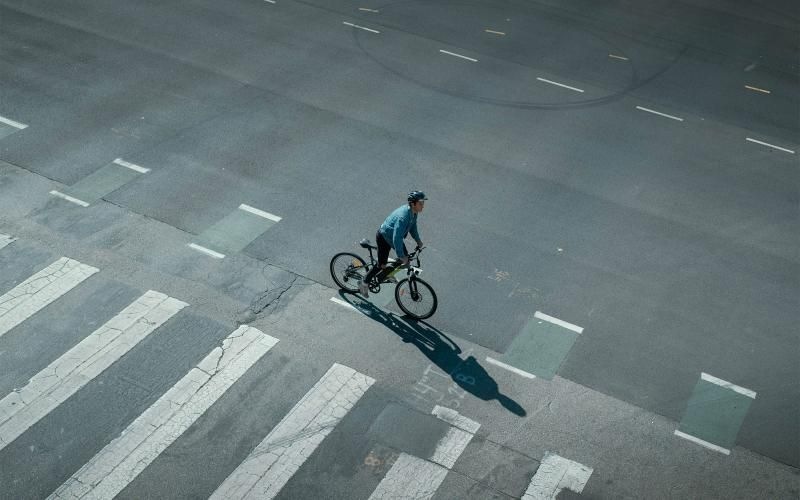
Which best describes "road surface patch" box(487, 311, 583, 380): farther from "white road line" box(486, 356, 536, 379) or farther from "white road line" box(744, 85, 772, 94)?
"white road line" box(744, 85, 772, 94)

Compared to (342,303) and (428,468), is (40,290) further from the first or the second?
(428,468)

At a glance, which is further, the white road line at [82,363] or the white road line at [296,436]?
the white road line at [82,363]

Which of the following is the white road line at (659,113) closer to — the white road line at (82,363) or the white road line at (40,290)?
the white road line at (82,363)

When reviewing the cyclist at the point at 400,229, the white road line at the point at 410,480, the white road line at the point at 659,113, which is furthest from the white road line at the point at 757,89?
the white road line at the point at 410,480

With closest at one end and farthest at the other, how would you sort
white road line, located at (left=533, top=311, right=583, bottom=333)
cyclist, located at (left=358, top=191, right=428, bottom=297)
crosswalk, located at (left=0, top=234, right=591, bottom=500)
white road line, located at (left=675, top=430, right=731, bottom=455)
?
crosswalk, located at (left=0, top=234, right=591, bottom=500), white road line, located at (left=675, top=430, right=731, bottom=455), cyclist, located at (left=358, top=191, right=428, bottom=297), white road line, located at (left=533, top=311, right=583, bottom=333)

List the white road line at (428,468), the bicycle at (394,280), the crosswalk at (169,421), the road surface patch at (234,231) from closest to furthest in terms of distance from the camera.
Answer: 1. the crosswalk at (169,421)
2. the white road line at (428,468)
3. the bicycle at (394,280)
4. the road surface patch at (234,231)

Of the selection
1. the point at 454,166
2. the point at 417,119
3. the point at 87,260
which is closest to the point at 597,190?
the point at 454,166

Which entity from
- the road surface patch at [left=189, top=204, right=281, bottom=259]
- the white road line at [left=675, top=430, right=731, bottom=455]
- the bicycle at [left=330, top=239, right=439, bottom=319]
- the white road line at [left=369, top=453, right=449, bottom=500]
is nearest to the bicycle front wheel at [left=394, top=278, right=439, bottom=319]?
the bicycle at [left=330, top=239, right=439, bottom=319]
